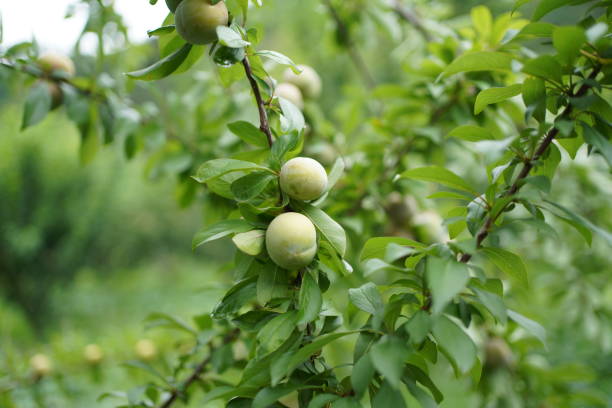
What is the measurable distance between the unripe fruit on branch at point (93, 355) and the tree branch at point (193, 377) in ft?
1.43

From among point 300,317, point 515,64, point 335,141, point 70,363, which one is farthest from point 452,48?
point 70,363

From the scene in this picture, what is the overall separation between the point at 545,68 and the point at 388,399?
214 millimetres

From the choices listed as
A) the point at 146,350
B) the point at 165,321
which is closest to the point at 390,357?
the point at 165,321

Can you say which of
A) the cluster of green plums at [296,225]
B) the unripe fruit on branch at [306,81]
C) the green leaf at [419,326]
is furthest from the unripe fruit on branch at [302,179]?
the unripe fruit on branch at [306,81]

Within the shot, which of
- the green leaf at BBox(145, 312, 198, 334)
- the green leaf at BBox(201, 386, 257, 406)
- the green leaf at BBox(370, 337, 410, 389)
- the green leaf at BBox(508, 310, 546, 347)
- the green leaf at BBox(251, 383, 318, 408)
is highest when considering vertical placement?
the green leaf at BBox(370, 337, 410, 389)

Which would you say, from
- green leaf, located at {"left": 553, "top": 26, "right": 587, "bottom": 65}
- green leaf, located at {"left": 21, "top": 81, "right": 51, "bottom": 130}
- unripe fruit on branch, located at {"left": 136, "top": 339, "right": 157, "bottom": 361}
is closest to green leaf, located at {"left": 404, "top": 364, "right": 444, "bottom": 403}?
green leaf, located at {"left": 553, "top": 26, "right": 587, "bottom": 65}

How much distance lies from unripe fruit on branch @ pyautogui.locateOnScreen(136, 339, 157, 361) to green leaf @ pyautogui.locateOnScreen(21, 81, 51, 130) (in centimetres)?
46

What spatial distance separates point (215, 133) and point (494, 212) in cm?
47

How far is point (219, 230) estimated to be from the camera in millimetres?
311

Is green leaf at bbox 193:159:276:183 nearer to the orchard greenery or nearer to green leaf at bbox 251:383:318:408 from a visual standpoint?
the orchard greenery

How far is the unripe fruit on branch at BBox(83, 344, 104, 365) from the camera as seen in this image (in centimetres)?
85

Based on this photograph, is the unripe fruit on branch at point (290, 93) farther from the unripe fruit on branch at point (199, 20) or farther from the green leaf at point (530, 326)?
the green leaf at point (530, 326)

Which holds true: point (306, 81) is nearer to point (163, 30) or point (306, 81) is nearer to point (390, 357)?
point (163, 30)

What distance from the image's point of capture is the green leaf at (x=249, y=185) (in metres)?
0.31
